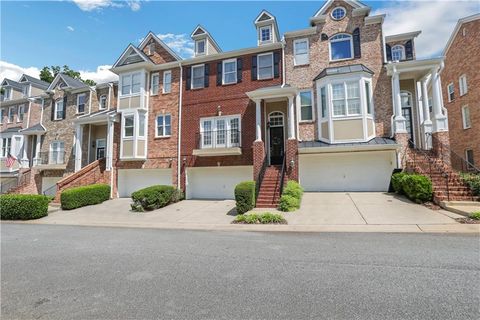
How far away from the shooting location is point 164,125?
734 inches

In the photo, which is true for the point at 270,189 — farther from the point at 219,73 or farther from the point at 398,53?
the point at 398,53

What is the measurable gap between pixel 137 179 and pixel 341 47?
642 inches

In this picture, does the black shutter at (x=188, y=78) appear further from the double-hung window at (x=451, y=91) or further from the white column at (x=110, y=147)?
the double-hung window at (x=451, y=91)

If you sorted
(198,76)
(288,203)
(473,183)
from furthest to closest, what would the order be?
1. (198,76)
2. (288,203)
3. (473,183)

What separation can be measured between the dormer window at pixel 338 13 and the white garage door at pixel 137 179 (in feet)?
48.3

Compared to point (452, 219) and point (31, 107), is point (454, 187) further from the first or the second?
point (31, 107)

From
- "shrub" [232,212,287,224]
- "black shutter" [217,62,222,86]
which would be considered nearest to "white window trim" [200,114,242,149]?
"black shutter" [217,62,222,86]

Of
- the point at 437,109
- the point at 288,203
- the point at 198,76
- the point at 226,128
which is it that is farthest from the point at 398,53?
the point at 198,76

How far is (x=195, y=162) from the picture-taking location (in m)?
17.3

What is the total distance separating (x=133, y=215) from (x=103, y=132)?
11.9 metres

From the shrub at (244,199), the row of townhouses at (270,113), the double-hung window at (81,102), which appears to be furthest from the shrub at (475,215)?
the double-hung window at (81,102)

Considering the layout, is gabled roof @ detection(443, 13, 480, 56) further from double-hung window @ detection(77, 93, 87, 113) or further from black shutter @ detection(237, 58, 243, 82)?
double-hung window @ detection(77, 93, 87, 113)

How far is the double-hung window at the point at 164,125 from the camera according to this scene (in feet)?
60.7

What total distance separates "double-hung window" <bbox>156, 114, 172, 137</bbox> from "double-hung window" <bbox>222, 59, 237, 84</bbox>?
4834 millimetres
